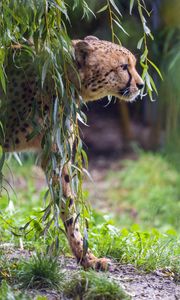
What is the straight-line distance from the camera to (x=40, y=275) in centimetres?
402

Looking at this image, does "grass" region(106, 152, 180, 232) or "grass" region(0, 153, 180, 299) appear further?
"grass" region(106, 152, 180, 232)

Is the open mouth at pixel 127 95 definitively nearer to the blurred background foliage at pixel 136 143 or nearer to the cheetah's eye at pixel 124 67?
the cheetah's eye at pixel 124 67

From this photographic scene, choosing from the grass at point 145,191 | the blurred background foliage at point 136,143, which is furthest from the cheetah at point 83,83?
the grass at point 145,191

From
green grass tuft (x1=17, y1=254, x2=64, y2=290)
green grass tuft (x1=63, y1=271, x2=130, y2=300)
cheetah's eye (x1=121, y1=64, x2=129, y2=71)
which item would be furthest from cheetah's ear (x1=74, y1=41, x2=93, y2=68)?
green grass tuft (x1=63, y1=271, x2=130, y2=300)

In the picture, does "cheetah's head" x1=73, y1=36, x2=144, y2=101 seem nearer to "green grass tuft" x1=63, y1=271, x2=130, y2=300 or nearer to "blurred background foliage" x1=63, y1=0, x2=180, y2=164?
"blurred background foliage" x1=63, y1=0, x2=180, y2=164

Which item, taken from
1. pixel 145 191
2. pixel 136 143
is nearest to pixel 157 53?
pixel 145 191

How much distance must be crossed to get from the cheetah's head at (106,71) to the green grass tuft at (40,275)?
1.21m

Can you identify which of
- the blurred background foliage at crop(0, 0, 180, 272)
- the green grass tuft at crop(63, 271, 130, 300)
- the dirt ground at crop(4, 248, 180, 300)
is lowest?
the dirt ground at crop(4, 248, 180, 300)

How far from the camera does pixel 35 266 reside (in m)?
4.02

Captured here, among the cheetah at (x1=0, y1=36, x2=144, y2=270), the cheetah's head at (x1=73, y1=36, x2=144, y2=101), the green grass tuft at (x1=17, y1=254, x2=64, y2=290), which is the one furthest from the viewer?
the cheetah's head at (x1=73, y1=36, x2=144, y2=101)

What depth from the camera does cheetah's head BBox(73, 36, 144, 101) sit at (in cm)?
473

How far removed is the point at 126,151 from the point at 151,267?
19.9 feet

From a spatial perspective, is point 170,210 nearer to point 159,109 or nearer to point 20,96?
point 159,109

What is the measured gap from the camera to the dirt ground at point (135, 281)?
403 cm
